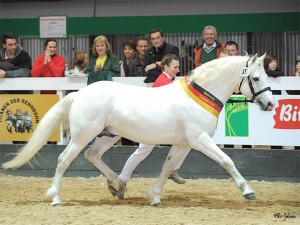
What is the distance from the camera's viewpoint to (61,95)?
980 centimetres

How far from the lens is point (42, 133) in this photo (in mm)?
7645

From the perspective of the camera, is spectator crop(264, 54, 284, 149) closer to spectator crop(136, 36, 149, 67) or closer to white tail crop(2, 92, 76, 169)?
spectator crop(136, 36, 149, 67)

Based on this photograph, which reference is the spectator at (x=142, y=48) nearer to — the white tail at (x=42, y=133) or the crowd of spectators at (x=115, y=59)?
the crowd of spectators at (x=115, y=59)

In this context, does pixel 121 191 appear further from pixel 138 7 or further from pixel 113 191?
pixel 138 7

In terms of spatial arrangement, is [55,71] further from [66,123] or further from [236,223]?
[236,223]

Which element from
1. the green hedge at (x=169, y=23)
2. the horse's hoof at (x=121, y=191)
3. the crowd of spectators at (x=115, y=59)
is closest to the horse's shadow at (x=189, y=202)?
the horse's hoof at (x=121, y=191)

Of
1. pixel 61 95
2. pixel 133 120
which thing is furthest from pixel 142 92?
pixel 61 95

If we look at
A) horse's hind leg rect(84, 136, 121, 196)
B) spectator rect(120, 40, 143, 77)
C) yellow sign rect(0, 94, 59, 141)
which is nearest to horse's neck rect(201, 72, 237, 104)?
horse's hind leg rect(84, 136, 121, 196)

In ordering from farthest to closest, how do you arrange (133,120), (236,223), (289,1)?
(289,1) < (133,120) < (236,223)

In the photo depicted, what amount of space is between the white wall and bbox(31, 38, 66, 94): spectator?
6245mm

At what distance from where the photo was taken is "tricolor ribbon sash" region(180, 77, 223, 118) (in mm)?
7339

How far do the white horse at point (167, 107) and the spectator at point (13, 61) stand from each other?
2739mm

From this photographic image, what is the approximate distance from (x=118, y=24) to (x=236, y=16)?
9.16 ft

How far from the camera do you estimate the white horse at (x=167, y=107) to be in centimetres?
732
